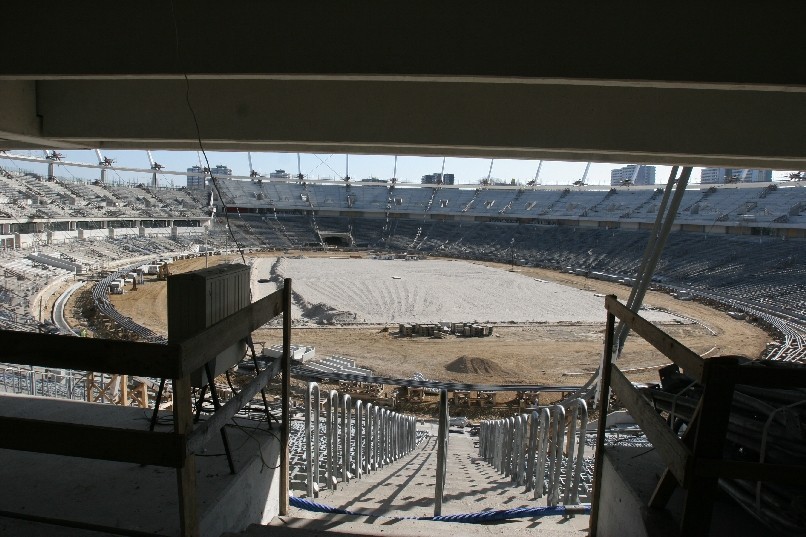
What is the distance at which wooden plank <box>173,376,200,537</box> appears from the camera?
1.37 m

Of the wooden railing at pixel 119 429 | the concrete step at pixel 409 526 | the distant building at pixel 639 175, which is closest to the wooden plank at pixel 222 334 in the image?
the wooden railing at pixel 119 429

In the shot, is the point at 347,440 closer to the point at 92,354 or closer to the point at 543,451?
the point at 543,451

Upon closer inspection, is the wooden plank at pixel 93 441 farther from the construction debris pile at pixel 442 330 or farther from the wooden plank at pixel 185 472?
the construction debris pile at pixel 442 330

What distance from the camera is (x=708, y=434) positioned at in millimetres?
1359

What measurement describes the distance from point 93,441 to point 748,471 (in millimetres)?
1754

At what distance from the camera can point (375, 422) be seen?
15.8ft

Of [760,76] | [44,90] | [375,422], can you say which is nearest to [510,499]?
[375,422]

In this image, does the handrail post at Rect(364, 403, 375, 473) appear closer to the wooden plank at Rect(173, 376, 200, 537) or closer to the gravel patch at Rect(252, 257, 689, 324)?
the wooden plank at Rect(173, 376, 200, 537)

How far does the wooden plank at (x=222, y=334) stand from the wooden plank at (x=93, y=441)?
0.68 ft

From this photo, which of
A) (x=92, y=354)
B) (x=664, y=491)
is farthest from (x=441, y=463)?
(x=92, y=354)

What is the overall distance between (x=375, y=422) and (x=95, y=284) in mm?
19347

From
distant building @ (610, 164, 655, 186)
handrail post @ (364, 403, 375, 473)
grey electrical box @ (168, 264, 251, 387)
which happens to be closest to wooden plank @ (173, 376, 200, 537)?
grey electrical box @ (168, 264, 251, 387)

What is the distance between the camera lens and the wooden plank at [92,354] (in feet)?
4.33

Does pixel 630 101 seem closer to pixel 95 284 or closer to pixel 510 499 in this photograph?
pixel 510 499
